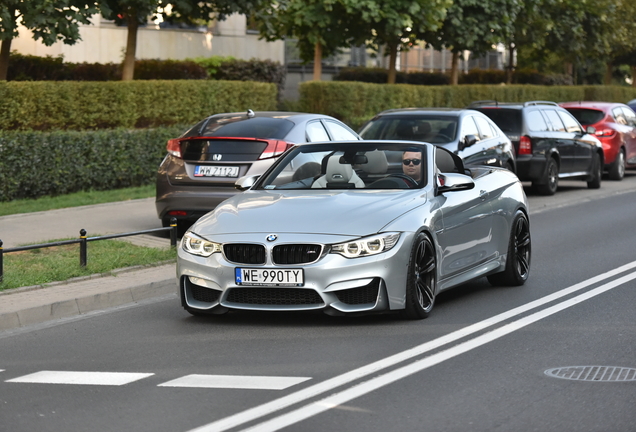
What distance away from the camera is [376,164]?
9164 millimetres

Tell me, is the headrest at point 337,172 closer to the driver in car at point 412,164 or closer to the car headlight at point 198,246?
the driver in car at point 412,164

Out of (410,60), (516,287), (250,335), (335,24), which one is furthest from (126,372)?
(410,60)

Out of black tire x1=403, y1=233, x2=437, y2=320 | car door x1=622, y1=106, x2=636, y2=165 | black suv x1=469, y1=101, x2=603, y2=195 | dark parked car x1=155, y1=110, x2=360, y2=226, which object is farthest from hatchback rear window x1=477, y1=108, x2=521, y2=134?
black tire x1=403, y1=233, x2=437, y2=320

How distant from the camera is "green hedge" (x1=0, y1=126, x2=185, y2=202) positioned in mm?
16797

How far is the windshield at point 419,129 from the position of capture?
16.6 m

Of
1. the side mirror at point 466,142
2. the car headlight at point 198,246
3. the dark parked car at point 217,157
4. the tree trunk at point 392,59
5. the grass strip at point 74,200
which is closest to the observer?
the car headlight at point 198,246

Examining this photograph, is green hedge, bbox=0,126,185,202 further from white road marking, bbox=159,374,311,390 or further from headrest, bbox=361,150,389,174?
white road marking, bbox=159,374,311,390

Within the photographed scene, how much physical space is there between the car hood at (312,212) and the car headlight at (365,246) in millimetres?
63

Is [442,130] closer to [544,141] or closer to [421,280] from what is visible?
[544,141]

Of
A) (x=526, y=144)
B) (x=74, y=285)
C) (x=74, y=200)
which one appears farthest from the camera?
(x=526, y=144)

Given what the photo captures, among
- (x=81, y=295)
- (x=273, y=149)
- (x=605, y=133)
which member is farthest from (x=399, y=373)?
(x=605, y=133)

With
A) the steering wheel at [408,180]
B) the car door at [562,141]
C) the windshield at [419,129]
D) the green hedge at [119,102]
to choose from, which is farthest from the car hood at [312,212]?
the car door at [562,141]

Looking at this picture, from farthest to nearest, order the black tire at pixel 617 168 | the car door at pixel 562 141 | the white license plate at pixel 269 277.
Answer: the black tire at pixel 617 168 < the car door at pixel 562 141 < the white license plate at pixel 269 277

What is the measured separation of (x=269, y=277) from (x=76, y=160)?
1073 centimetres
